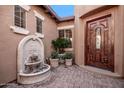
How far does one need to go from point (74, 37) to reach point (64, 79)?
0.83m

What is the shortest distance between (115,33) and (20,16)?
59.3 inches

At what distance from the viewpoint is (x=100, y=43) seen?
216cm

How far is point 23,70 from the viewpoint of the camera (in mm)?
1525

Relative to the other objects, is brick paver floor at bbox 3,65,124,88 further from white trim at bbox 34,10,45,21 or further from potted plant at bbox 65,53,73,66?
white trim at bbox 34,10,45,21

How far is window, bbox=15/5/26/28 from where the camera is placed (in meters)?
1.63

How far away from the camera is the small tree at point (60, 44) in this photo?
1.77 m

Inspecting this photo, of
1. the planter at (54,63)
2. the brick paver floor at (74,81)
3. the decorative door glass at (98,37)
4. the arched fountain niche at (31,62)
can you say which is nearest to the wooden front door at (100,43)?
the decorative door glass at (98,37)

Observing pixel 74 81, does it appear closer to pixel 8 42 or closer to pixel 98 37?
pixel 8 42

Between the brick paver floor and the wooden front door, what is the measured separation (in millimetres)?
408

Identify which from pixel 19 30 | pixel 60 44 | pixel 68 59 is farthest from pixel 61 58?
pixel 19 30

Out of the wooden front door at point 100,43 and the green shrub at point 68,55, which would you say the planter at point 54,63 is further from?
the wooden front door at point 100,43

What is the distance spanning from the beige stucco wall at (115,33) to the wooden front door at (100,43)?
0.31 ft

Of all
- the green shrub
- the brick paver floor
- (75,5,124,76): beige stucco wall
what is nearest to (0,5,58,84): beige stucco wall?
the brick paver floor
